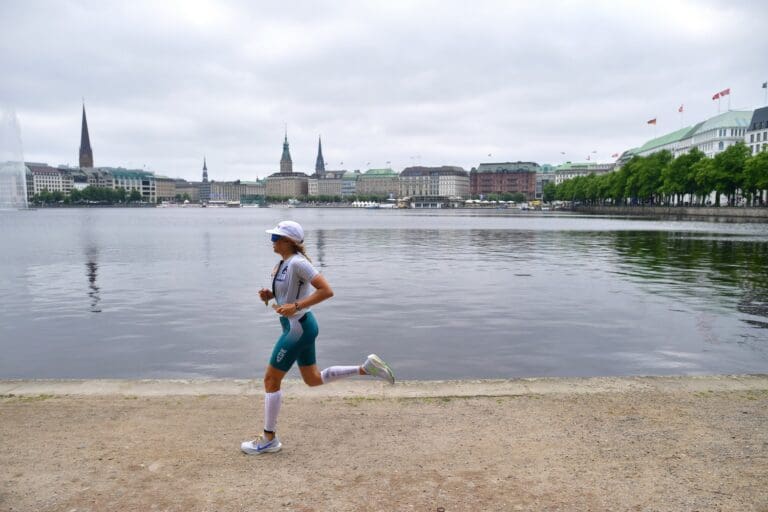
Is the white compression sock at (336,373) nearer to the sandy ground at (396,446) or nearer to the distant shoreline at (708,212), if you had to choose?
the sandy ground at (396,446)

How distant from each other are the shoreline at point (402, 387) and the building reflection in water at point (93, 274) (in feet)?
34.8

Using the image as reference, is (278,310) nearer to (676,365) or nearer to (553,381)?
(553,381)

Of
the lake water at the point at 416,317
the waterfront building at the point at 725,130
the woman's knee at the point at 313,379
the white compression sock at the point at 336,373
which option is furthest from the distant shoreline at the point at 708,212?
the woman's knee at the point at 313,379

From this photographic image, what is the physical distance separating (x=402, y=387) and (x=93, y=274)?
925 inches

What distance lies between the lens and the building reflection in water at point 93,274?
2043 centimetres

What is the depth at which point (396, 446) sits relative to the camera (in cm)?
684

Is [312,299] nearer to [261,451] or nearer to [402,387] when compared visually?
[261,451]

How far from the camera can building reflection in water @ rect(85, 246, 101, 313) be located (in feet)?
67.0

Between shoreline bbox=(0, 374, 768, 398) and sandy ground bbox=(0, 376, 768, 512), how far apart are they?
0.15 feet

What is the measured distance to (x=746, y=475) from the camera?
6.03m

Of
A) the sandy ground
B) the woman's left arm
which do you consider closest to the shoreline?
the sandy ground

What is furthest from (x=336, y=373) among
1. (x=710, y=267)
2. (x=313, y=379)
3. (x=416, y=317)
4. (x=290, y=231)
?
(x=710, y=267)

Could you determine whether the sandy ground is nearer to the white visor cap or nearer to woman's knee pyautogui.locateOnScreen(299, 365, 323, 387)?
woman's knee pyautogui.locateOnScreen(299, 365, 323, 387)

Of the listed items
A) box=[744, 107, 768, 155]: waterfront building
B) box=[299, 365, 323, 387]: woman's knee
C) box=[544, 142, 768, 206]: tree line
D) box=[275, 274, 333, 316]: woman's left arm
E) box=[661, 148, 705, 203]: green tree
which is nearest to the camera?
box=[275, 274, 333, 316]: woman's left arm
